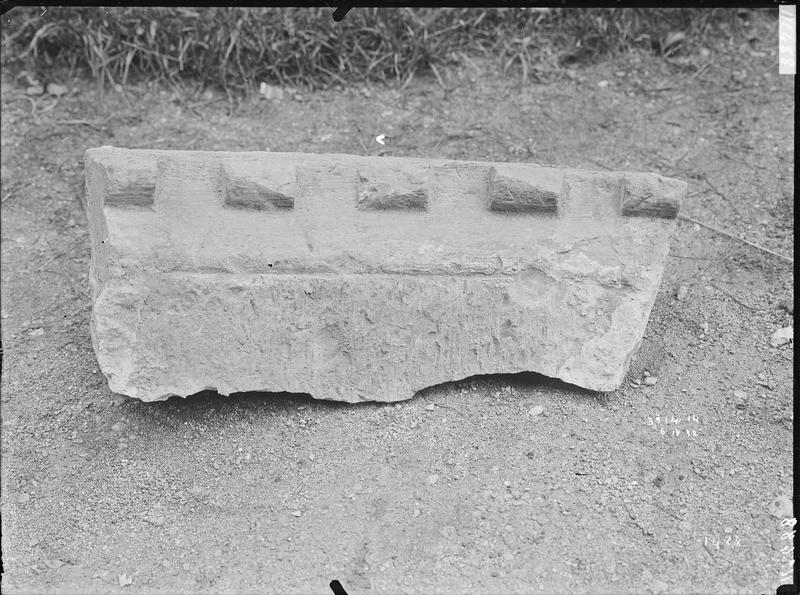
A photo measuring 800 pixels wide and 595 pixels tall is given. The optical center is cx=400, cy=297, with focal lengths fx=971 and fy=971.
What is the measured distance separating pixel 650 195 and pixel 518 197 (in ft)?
1.25

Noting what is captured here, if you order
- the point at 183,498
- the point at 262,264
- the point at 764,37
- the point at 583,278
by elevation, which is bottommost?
the point at 764,37

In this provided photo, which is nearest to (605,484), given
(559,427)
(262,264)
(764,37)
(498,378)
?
(559,427)

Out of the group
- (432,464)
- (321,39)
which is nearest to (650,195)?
(432,464)

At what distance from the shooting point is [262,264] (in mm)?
2678

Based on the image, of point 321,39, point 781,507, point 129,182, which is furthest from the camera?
point 321,39

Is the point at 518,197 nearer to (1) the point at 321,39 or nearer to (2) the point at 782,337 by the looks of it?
(2) the point at 782,337

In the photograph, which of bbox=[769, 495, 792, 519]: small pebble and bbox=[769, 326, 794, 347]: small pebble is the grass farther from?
bbox=[769, 495, 792, 519]: small pebble

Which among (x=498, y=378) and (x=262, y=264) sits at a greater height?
(x=262, y=264)

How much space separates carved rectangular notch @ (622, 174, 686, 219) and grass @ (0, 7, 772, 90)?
1.56 metres

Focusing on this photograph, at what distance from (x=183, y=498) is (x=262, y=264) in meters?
0.67

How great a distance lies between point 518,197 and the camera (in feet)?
9.14

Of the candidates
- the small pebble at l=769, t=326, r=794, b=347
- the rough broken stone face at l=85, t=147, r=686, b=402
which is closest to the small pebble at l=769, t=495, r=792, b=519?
the rough broken stone face at l=85, t=147, r=686, b=402

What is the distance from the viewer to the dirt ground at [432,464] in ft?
7.92

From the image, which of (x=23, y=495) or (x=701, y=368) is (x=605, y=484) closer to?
(x=701, y=368)
